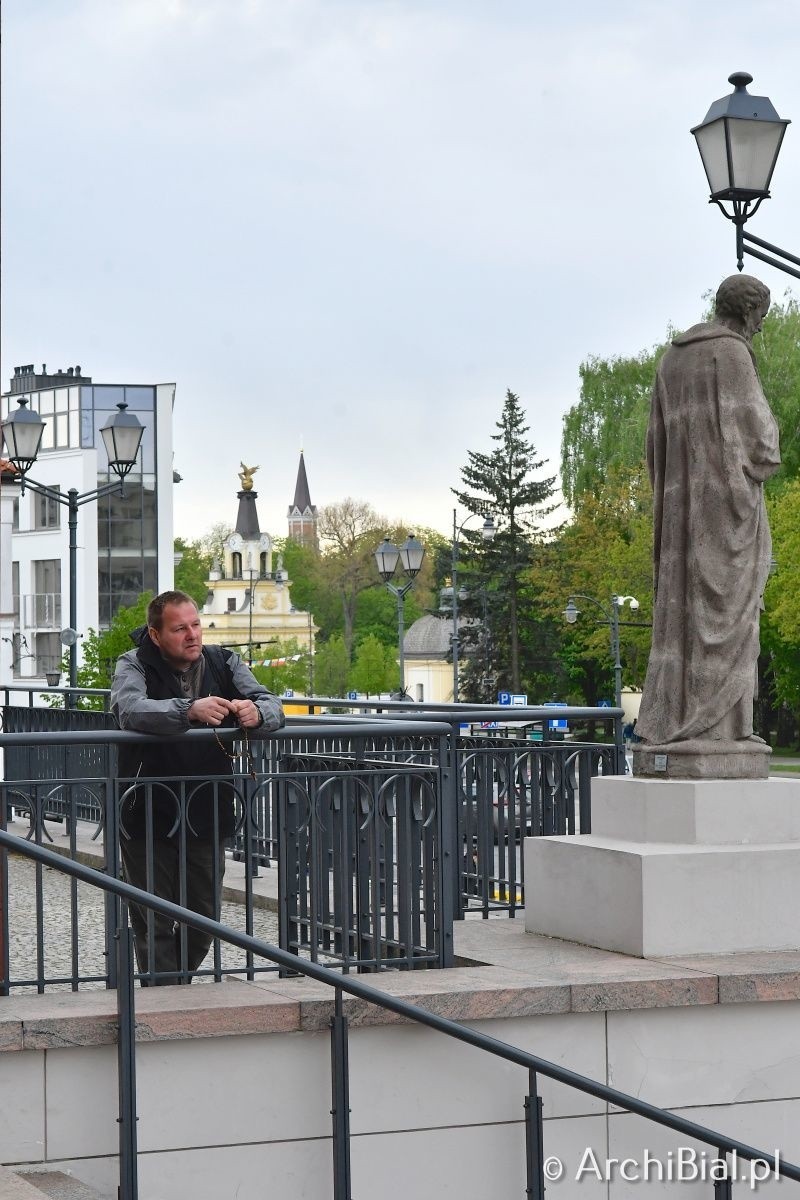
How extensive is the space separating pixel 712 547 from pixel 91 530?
287 ft

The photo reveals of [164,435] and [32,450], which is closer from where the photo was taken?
[32,450]

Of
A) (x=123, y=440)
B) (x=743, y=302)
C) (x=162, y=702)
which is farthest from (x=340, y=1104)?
(x=123, y=440)

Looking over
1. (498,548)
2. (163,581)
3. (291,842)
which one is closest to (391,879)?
(291,842)

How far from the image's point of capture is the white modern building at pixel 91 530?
93188mm

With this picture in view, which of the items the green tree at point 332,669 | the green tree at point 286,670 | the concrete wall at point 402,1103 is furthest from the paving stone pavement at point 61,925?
the green tree at point 332,669

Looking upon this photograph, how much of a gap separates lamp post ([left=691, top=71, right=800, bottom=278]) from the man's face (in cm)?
565

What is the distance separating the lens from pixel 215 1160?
21.7 feet

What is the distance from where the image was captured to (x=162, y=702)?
7180mm

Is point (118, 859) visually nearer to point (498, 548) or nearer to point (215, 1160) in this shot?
point (215, 1160)

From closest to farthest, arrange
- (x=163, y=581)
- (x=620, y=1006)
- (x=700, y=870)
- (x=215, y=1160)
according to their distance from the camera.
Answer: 1. (x=215, y=1160)
2. (x=620, y=1006)
3. (x=700, y=870)
4. (x=163, y=581)

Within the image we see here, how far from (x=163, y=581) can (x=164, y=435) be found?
817 cm

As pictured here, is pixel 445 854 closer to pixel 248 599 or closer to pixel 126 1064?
pixel 126 1064

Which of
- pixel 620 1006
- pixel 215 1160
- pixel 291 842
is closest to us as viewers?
pixel 215 1160

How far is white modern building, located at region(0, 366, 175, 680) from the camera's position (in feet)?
306
